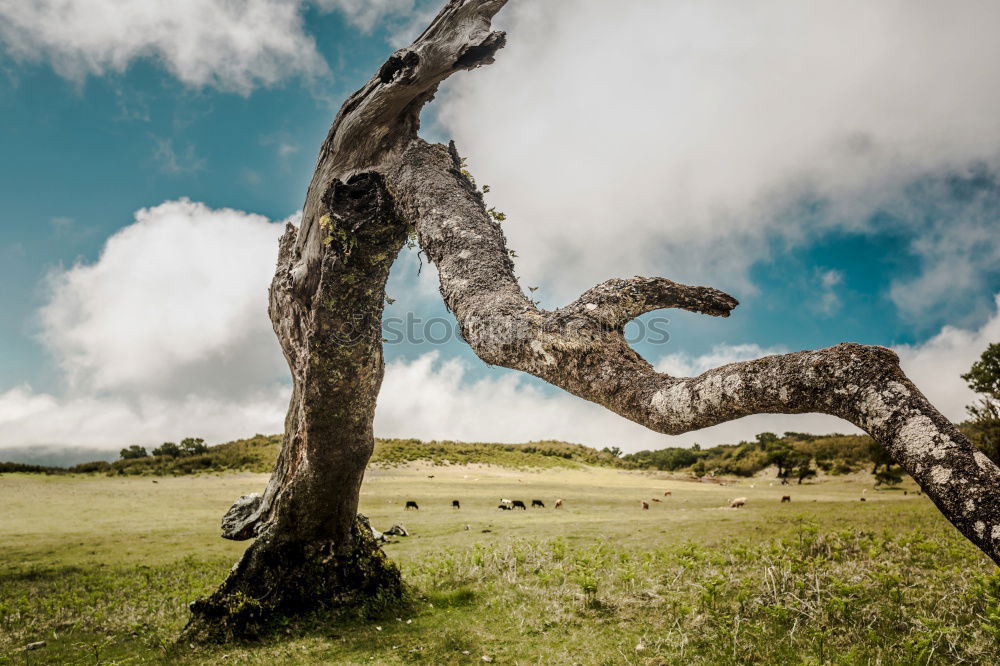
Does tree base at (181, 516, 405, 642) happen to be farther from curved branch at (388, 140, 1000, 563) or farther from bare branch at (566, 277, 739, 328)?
bare branch at (566, 277, 739, 328)

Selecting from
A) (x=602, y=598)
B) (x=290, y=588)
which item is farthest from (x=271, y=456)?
(x=602, y=598)

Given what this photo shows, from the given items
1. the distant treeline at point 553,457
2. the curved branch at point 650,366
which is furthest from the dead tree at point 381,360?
the distant treeline at point 553,457

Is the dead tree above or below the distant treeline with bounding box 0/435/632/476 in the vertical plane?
above

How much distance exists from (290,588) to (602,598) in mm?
4413

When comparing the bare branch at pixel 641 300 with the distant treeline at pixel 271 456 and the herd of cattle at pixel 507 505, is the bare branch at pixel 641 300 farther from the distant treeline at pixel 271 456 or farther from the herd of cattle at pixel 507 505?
the distant treeline at pixel 271 456

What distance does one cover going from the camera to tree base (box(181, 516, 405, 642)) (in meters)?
7.50

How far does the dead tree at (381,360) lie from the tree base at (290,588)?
0.07ft

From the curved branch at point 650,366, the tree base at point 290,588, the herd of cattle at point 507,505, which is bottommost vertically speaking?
the herd of cattle at point 507,505

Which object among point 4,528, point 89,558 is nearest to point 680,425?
point 89,558

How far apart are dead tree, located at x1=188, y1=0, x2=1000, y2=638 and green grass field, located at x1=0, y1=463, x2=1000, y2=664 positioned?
3.34 feet

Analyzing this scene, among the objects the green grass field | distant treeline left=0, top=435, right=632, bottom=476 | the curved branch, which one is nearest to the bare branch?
the curved branch

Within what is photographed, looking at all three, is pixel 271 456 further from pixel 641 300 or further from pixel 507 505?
pixel 641 300

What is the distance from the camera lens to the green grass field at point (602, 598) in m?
5.57

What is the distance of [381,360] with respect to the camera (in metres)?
7.82
